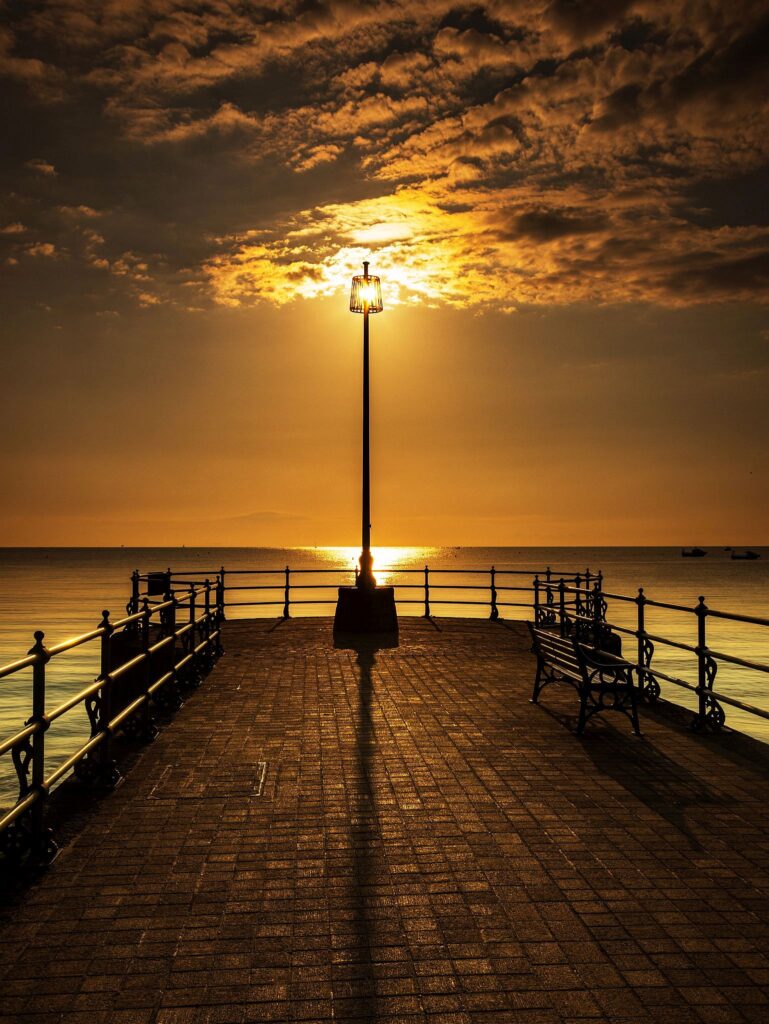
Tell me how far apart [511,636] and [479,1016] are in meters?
14.7

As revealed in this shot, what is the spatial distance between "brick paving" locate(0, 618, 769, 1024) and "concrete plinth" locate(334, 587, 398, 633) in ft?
31.3

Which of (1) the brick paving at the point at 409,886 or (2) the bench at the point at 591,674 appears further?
(2) the bench at the point at 591,674

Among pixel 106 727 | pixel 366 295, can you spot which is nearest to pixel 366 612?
pixel 366 295

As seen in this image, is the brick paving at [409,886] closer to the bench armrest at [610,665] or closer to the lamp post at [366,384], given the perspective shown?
the bench armrest at [610,665]

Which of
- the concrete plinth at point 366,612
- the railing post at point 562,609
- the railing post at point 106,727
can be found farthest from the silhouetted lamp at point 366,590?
the railing post at point 106,727

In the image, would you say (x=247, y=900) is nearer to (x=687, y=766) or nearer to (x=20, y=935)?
(x=20, y=935)

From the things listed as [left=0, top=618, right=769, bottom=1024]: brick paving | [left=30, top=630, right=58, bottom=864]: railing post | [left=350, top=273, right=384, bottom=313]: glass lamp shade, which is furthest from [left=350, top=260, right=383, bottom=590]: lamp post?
[left=30, top=630, right=58, bottom=864]: railing post

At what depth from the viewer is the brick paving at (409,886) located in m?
3.59

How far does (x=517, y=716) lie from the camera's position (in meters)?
9.51

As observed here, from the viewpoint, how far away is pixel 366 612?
18453 millimetres

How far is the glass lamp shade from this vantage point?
60.7 ft

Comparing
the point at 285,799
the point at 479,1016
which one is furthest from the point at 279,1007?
the point at 285,799

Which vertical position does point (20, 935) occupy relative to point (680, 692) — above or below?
above

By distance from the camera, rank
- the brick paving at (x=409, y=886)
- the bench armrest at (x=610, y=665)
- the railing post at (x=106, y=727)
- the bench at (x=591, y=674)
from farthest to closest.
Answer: the bench armrest at (x=610, y=665) < the bench at (x=591, y=674) < the railing post at (x=106, y=727) < the brick paving at (x=409, y=886)
